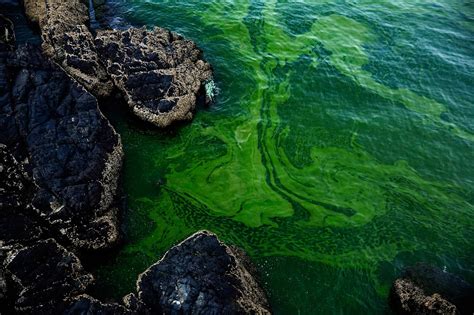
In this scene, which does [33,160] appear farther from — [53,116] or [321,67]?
[321,67]

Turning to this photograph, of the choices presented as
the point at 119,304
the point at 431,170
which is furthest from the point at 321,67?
the point at 119,304

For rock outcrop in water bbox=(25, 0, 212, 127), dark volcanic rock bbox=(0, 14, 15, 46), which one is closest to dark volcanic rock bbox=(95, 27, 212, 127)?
rock outcrop in water bbox=(25, 0, 212, 127)

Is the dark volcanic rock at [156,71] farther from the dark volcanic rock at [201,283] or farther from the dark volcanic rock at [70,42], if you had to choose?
the dark volcanic rock at [201,283]

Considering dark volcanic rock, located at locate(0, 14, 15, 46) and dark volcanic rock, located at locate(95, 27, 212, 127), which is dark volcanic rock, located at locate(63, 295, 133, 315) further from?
dark volcanic rock, located at locate(0, 14, 15, 46)

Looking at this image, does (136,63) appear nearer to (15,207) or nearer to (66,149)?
(66,149)

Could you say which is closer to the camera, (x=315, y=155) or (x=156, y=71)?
(x=315, y=155)

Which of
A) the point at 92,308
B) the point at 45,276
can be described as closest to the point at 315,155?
the point at 92,308
